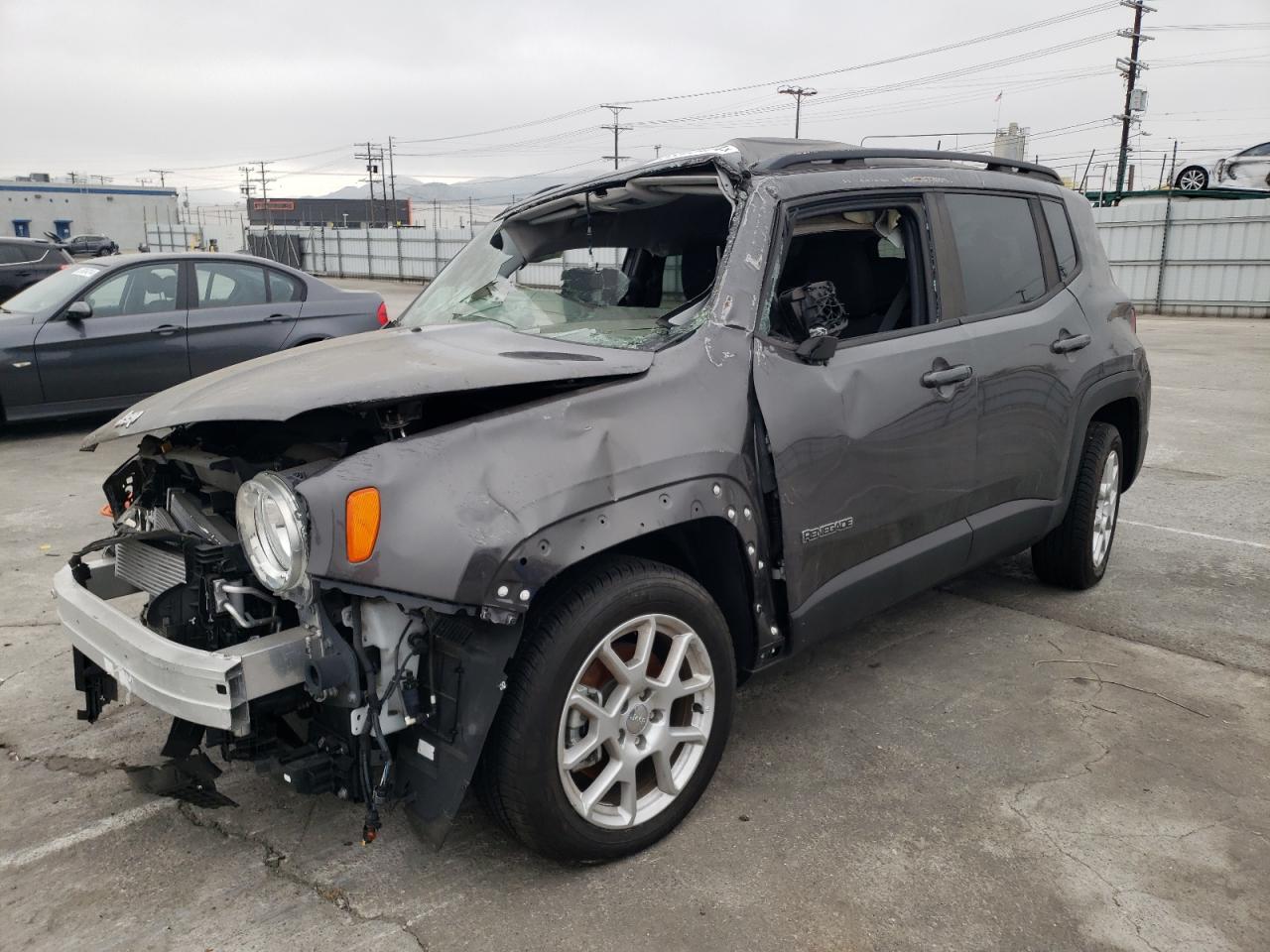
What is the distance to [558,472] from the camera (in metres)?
2.43

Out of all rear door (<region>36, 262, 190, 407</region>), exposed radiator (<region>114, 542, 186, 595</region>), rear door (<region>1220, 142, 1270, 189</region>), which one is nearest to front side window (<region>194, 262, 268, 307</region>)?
rear door (<region>36, 262, 190, 407</region>)

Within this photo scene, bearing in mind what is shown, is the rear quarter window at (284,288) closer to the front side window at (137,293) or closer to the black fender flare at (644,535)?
the front side window at (137,293)

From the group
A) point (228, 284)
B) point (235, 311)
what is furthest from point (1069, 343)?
point (228, 284)

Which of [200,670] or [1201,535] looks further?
[1201,535]

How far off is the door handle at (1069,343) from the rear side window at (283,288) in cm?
694

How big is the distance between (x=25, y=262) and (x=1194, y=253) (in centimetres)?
2289

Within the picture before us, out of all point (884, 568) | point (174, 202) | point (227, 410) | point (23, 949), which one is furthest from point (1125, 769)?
point (174, 202)

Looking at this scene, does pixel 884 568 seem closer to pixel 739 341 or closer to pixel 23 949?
pixel 739 341

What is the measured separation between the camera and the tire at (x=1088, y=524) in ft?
14.8

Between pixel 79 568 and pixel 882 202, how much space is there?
285 centimetres

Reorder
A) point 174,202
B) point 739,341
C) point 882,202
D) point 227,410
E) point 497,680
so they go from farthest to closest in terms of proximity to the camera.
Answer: point 174,202
point 882,202
point 739,341
point 227,410
point 497,680

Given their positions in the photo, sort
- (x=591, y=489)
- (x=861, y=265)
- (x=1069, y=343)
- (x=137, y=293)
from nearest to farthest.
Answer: (x=591, y=489) < (x=861, y=265) < (x=1069, y=343) < (x=137, y=293)

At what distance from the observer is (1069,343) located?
163 inches

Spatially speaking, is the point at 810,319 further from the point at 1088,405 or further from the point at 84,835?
the point at 84,835
